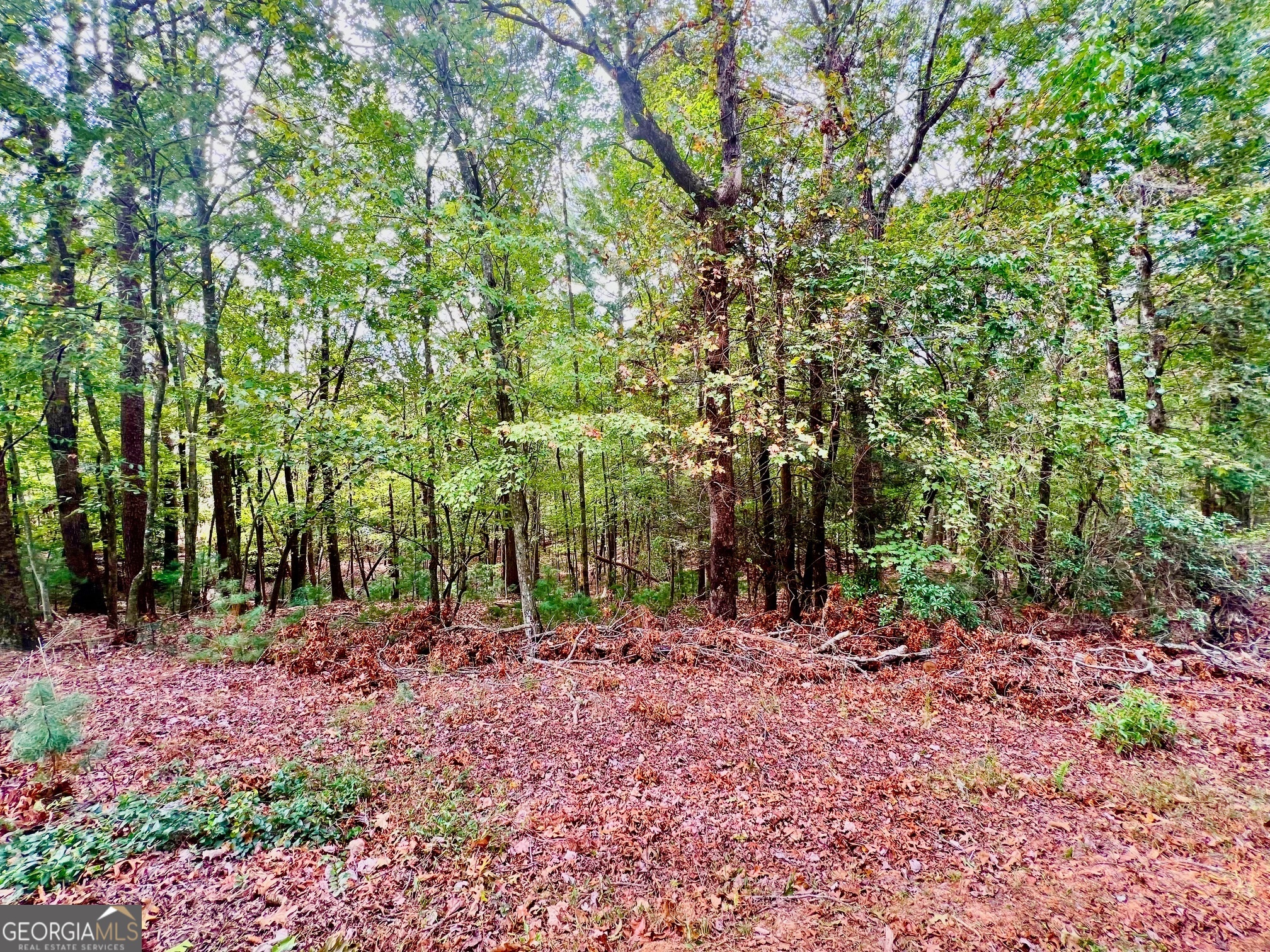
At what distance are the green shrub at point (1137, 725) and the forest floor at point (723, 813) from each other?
0.13m

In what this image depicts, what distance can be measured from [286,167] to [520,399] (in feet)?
17.0

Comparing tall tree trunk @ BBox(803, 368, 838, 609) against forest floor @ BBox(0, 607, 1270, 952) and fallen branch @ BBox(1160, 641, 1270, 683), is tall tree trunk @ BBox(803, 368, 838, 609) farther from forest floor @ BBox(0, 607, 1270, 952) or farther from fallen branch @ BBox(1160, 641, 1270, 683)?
fallen branch @ BBox(1160, 641, 1270, 683)

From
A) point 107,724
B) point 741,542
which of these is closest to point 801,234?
point 741,542

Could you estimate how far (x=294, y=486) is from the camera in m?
13.9

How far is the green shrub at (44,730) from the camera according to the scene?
11.6 feet

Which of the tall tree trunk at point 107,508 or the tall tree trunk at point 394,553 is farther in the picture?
the tall tree trunk at point 394,553

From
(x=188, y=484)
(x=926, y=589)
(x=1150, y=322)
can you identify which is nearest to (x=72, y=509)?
(x=188, y=484)

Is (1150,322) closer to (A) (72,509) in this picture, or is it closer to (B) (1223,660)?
(B) (1223,660)

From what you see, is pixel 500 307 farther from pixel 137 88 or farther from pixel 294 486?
pixel 294 486

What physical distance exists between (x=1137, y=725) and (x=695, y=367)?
6.74 m

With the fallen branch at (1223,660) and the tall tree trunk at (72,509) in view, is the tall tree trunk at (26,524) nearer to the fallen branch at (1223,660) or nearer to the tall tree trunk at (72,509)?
the tall tree trunk at (72,509)

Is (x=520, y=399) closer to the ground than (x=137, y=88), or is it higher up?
closer to the ground

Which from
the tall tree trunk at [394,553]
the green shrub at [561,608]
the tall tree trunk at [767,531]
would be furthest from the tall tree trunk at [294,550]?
the tall tree trunk at [767,531]

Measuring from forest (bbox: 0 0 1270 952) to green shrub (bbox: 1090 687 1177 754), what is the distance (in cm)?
4
